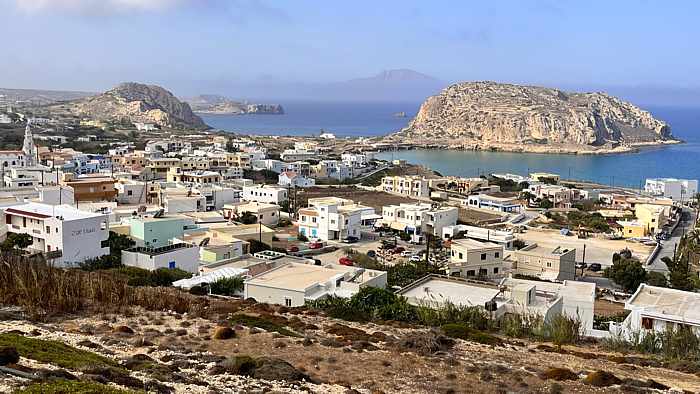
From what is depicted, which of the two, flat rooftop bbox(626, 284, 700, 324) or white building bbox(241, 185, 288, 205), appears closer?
flat rooftop bbox(626, 284, 700, 324)

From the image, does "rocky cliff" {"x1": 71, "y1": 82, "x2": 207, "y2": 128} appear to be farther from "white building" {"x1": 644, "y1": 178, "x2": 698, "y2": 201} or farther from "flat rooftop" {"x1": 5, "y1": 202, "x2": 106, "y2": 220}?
"flat rooftop" {"x1": 5, "y1": 202, "x2": 106, "y2": 220}

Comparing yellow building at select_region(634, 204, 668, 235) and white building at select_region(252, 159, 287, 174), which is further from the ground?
white building at select_region(252, 159, 287, 174)

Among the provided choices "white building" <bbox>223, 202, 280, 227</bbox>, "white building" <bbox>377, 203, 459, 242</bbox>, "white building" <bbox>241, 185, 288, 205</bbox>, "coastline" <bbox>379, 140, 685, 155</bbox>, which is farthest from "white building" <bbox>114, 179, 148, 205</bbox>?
"coastline" <bbox>379, 140, 685, 155</bbox>

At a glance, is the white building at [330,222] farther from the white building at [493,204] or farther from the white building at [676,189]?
the white building at [676,189]

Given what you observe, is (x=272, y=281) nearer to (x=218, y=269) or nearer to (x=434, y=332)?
(x=218, y=269)

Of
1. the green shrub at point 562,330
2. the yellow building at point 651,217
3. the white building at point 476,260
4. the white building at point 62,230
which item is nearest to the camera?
the green shrub at point 562,330

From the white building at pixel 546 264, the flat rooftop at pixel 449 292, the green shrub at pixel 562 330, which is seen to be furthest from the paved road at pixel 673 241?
the green shrub at pixel 562 330
